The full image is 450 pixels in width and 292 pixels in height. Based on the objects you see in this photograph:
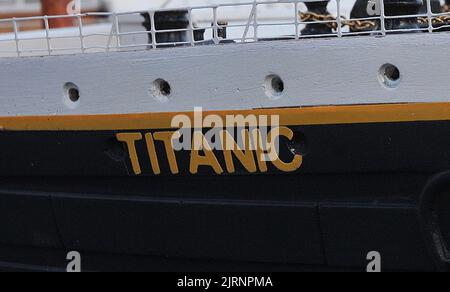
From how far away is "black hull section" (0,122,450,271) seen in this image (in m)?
4.86

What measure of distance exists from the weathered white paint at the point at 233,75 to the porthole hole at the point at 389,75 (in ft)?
0.11

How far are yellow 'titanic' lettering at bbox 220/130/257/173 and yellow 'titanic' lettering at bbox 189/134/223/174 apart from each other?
0.23 ft

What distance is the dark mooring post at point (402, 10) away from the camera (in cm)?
525

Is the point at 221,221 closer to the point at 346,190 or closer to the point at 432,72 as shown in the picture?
the point at 346,190

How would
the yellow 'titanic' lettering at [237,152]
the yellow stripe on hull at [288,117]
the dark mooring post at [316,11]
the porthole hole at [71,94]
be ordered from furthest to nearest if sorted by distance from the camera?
the dark mooring post at [316,11]
the porthole hole at [71,94]
the yellow 'titanic' lettering at [237,152]
the yellow stripe on hull at [288,117]

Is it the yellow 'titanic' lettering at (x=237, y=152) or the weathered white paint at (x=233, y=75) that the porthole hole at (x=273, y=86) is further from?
the yellow 'titanic' lettering at (x=237, y=152)

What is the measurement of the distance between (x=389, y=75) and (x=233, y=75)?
0.91 m

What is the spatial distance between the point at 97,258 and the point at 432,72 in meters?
2.59

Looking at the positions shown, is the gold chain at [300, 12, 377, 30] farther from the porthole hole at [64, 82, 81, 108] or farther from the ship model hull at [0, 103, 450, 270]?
the porthole hole at [64, 82, 81, 108]

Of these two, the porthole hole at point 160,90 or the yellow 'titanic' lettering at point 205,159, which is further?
the porthole hole at point 160,90

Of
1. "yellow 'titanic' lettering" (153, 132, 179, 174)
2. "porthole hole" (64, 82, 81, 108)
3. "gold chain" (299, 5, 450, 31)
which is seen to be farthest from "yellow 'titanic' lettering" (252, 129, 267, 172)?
"porthole hole" (64, 82, 81, 108)

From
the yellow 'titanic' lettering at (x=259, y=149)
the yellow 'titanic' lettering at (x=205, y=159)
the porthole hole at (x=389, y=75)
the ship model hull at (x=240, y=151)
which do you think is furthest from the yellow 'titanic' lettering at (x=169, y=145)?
the porthole hole at (x=389, y=75)

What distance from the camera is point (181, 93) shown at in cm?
534

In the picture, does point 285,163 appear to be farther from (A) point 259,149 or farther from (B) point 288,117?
(B) point 288,117
